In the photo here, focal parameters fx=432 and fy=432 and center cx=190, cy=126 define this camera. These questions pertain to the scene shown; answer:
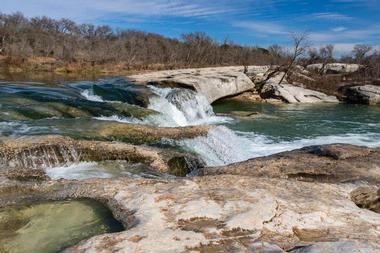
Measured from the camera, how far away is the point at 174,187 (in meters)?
6.30

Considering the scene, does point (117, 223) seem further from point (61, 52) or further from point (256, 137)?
point (61, 52)

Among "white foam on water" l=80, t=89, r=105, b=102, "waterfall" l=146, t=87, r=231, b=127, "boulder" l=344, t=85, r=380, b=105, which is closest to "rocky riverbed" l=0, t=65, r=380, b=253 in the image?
"white foam on water" l=80, t=89, r=105, b=102

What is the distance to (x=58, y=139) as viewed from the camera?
34.4 ft

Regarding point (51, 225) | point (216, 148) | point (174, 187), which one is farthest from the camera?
point (216, 148)

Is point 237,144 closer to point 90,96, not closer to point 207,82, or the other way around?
point 90,96

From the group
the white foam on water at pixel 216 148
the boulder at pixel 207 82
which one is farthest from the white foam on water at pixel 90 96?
the white foam on water at pixel 216 148

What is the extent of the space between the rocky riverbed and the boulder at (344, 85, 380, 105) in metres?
21.7

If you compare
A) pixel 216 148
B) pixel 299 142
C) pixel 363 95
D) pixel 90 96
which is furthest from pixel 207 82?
→ pixel 216 148

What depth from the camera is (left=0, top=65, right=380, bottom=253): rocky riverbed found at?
15.5 ft

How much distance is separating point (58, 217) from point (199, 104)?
67.3 ft

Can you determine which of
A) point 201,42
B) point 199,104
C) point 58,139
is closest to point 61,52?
point 201,42

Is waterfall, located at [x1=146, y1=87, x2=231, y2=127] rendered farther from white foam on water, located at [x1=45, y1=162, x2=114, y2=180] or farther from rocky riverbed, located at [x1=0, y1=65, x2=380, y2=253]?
white foam on water, located at [x1=45, y1=162, x2=114, y2=180]

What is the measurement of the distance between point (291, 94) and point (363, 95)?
717cm

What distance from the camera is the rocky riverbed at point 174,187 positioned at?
4.72m
